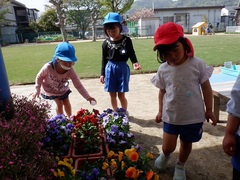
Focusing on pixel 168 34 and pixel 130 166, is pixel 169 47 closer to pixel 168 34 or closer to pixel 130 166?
pixel 168 34

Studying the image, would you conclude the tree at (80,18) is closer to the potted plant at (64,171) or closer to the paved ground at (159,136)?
the paved ground at (159,136)

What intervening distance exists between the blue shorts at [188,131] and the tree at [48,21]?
45.3 meters

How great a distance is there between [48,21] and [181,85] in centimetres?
4620

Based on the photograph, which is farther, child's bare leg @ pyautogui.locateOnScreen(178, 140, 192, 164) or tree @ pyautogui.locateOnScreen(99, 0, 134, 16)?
tree @ pyautogui.locateOnScreen(99, 0, 134, 16)

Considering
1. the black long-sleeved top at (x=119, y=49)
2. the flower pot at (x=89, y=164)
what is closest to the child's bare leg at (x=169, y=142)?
the flower pot at (x=89, y=164)

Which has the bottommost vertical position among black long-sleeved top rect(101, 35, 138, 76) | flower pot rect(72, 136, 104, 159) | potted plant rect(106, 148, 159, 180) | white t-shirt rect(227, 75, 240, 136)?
flower pot rect(72, 136, 104, 159)

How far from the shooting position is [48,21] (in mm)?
44250

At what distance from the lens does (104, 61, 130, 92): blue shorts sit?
10.9 feet

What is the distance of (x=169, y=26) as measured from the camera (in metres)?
1.79

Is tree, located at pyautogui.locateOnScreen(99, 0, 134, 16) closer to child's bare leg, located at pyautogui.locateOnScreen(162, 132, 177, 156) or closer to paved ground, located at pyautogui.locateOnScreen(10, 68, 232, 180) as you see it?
paved ground, located at pyautogui.locateOnScreen(10, 68, 232, 180)

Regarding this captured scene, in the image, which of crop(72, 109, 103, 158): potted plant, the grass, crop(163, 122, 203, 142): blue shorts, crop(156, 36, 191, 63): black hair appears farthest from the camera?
the grass

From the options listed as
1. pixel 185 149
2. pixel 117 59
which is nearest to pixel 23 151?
pixel 185 149

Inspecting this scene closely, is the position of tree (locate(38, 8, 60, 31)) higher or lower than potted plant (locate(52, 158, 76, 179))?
higher

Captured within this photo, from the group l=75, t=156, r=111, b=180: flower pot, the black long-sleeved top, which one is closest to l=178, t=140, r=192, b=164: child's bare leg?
l=75, t=156, r=111, b=180: flower pot
